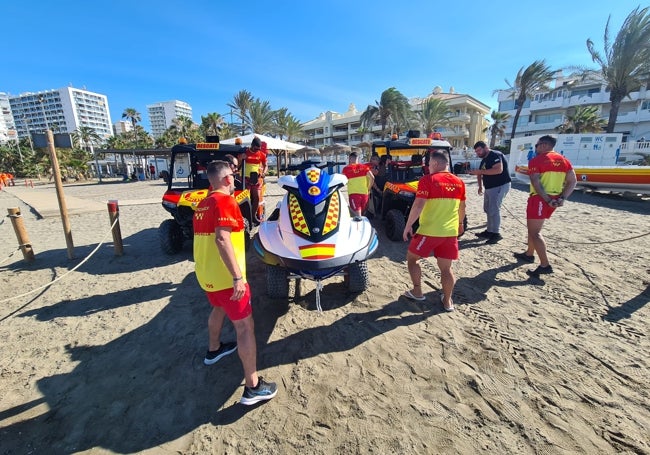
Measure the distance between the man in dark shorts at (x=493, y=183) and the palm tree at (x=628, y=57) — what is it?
2349cm

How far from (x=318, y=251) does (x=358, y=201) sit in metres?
3.64

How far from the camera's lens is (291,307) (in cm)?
378

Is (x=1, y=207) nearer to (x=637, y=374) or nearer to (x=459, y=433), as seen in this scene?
(x=459, y=433)

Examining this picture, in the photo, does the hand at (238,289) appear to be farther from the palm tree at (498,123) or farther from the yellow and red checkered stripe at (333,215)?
the palm tree at (498,123)

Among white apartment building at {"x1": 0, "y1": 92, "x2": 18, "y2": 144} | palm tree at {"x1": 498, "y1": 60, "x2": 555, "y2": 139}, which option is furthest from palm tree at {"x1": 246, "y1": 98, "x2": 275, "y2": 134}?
white apartment building at {"x1": 0, "y1": 92, "x2": 18, "y2": 144}

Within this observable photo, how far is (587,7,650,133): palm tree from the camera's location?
1912 cm

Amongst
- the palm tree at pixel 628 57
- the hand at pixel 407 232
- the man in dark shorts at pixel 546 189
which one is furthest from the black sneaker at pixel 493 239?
the palm tree at pixel 628 57

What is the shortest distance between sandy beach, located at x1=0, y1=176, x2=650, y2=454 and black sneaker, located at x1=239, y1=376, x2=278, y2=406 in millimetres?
79

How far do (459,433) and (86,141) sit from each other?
78091mm

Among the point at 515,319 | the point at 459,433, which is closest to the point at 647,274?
the point at 515,319

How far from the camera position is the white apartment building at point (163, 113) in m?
164

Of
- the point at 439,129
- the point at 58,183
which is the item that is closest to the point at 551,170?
the point at 58,183

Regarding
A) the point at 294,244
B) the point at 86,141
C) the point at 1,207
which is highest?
the point at 86,141

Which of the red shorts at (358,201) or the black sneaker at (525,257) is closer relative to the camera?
the black sneaker at (525,257)
